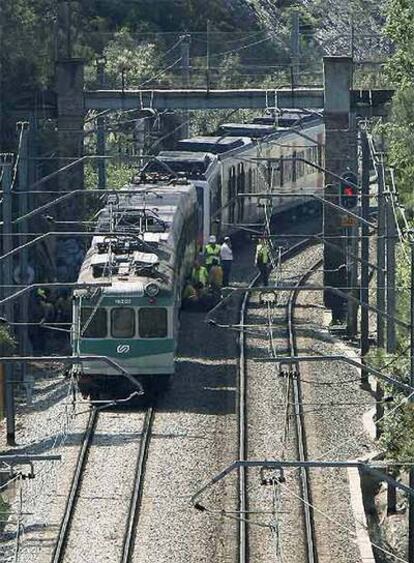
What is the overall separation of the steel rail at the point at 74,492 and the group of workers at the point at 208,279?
24.3ft

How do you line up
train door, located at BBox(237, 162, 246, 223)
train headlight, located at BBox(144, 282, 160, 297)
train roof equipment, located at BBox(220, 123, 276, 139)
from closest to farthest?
1. train headlight, located at BBox(144, 282, 160, 297)
2. train door, located at BBox(237, 162, 246, 223)
3. train roof equipment, located at BBox(220, 123, 276, 139)

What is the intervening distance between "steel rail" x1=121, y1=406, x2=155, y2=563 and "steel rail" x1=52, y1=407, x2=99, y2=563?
2.31ft

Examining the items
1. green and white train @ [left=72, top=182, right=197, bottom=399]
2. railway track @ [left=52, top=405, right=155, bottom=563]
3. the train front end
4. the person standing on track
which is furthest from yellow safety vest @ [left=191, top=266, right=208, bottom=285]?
railway track @ [left=52, top=405, right=155, bottom=563]

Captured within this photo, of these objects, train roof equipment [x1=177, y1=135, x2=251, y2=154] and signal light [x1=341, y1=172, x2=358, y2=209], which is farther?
train roof equipment [x1=177, y1=135, x2=251, y2=154]

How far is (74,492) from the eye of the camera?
2555 cm

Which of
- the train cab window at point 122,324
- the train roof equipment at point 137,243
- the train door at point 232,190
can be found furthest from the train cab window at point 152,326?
the train door at point 232,190

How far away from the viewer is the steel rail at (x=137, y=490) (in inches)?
918

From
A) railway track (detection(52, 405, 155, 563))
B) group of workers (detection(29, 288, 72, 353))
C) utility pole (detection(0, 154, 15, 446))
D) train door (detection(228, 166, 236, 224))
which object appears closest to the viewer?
railway track (detection(52, 405, 155, 563))

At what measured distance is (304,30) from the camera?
6575cm

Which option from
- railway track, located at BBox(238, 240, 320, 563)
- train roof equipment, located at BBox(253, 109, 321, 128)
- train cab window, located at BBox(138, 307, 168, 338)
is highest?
train roof equipment, located at BBox(253, 109, 321, 128)

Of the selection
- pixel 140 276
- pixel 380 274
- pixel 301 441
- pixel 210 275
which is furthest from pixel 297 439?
pixel 210 275

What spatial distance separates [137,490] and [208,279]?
40.9 feet

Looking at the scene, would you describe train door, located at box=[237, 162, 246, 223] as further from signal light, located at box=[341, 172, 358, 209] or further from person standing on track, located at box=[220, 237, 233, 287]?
signal light, located at box=[341, 172, 358, 209]

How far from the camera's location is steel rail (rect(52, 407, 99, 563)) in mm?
23125
